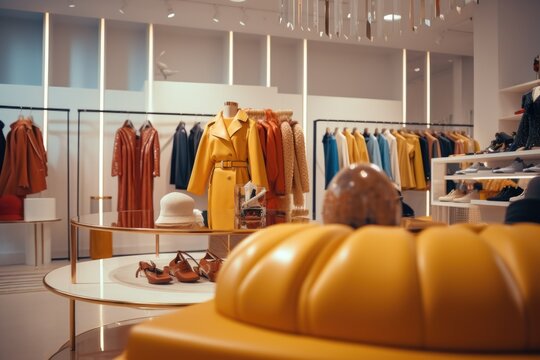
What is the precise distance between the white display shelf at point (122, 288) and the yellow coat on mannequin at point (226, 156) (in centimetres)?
80

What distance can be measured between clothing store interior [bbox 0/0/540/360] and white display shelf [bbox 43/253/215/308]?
0.02 metres

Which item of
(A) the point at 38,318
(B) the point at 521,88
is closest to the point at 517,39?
(B) the point at 521,88

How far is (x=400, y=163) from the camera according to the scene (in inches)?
272

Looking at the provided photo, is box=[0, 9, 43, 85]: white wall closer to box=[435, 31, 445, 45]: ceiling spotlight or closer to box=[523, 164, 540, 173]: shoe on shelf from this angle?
box=[435, 31, 445, 45]: ceiling spotlight

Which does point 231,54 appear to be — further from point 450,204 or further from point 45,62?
point 450,204

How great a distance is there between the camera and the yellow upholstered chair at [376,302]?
28.4 inches

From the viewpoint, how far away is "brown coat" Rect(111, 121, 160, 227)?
6.10m

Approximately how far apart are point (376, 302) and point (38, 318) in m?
3.52

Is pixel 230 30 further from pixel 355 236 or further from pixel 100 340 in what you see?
pixel 355 236

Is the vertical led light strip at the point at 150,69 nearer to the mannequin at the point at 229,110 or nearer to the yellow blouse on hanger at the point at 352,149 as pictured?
the yellow blouse on hanger at the point at 352,149

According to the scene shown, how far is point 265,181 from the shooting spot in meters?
4.17

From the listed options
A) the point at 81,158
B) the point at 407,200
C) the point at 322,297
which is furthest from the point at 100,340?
the point at 407,200

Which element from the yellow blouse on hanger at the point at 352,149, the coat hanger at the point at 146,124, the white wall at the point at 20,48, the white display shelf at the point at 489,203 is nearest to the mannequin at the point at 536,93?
the white display shelf at the point at 489,203

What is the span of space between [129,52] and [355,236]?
688 centimetres
